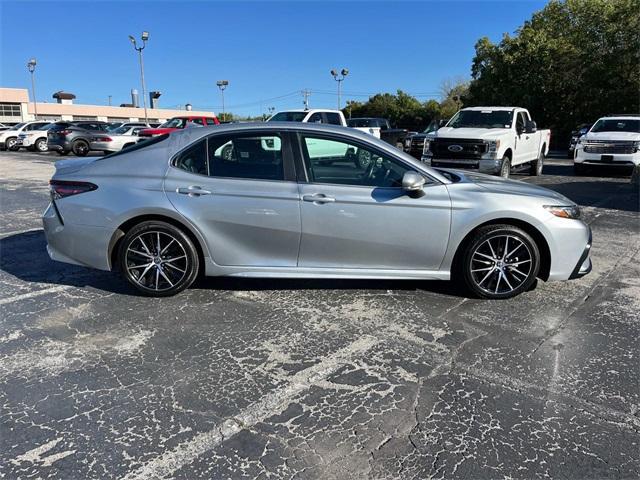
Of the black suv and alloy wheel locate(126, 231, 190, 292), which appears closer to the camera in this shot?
alloy wheel locate(126, 231, 190, 292)

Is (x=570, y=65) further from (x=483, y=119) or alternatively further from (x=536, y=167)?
(x=483, y=119)

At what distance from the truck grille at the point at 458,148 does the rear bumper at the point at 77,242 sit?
9.83 metres

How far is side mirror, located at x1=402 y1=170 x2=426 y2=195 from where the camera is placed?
4.26 m

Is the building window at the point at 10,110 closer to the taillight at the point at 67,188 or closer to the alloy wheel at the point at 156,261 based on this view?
the taillight at the point at 67,188

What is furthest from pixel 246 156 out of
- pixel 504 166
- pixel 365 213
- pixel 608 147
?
pixel 608 147

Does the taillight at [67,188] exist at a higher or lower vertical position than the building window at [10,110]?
lower

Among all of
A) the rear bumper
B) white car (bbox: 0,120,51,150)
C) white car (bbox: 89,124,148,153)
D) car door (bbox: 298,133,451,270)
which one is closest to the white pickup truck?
car door (bbox: 298,133,451,270)

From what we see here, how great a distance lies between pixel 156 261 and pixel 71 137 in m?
21.9

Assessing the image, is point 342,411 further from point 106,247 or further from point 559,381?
point 106,247

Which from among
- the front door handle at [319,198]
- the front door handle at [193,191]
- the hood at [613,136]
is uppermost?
the hood at [613,136]

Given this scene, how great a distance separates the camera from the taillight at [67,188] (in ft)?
15.1

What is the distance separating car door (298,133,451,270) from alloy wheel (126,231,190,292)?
111 cm

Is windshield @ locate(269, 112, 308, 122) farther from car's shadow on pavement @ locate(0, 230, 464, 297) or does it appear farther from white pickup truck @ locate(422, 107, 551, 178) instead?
car's shadow on pavement @ locate(0, 230, 464, 297)

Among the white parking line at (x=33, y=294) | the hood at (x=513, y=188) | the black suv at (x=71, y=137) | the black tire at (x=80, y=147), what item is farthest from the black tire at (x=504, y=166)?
the black tire at (x=80, y=147)
